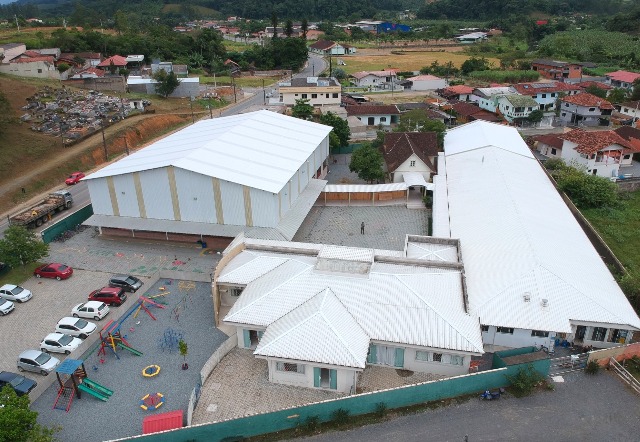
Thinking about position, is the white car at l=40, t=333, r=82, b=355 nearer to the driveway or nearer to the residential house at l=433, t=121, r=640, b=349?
the driveway

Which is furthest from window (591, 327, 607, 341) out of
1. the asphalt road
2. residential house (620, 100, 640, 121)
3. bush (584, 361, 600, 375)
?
residential house (620, 100, 640, 121)

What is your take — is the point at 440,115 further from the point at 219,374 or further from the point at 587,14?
the point at 587,14

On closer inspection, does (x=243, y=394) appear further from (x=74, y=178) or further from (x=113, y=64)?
(x=113, y=64)

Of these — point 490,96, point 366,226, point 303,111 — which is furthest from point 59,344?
point 490,96

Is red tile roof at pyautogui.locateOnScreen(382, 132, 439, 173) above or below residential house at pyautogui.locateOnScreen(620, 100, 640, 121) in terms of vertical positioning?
above

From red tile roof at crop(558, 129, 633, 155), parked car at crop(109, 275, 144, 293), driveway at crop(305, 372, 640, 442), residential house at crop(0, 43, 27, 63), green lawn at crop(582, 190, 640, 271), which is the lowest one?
green lawn at crop(582, 190, 640, 271)

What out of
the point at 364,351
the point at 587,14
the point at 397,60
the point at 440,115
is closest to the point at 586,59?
the point at 397,60

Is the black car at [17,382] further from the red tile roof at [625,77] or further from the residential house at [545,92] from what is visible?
the red tile roof at [625,77]
